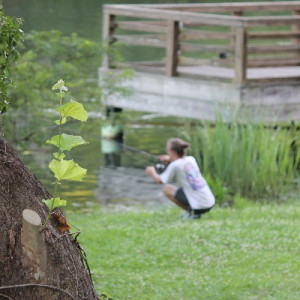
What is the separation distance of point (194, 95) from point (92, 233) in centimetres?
544

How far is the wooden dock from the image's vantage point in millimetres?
12562

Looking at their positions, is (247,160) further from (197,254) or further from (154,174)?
(197,254)

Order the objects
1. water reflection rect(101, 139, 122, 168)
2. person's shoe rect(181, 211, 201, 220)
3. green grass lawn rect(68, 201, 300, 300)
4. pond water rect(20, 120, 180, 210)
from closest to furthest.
A: 1. green grass lawn rect(68, 201, 300, 300)
2. person's shoe rect(181, 211, 201, 220)
3. pond water rect(20, 120, 180, 210)
4. water reflection rect(101, 139, 122, 168)

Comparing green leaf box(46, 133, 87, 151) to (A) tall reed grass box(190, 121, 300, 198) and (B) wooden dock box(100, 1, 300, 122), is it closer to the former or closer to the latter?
(A) tall reed grass box(190, 121, 300, 198)

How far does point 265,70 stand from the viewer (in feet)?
46.5

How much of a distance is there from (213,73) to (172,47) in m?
0.72

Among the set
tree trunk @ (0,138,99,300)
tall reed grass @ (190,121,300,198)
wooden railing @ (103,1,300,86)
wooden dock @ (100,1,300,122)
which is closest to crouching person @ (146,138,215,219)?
tall reed grass @ (190,121,300,198)

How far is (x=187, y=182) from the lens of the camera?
9.54 metres

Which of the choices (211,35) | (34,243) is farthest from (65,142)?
(211,35)

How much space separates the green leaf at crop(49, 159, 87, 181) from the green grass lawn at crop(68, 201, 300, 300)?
2496 mm

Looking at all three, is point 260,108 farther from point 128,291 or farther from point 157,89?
point 128,291

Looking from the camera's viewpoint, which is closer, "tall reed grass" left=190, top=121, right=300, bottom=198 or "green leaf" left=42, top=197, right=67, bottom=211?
"green leaf" left=42, top=197, right=67, bottom=211

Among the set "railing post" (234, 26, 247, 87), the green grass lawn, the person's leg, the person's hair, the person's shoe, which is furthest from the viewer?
"railing post" (234, 26, 247, 87)

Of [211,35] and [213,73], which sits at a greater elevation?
[211,35]
